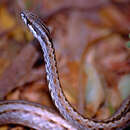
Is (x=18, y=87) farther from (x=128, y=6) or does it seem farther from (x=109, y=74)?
(x=128, y=6)


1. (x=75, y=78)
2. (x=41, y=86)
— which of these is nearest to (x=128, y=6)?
(x=75, y=78)

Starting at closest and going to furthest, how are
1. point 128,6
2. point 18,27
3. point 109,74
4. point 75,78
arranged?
point 75,78, point 109,74, point 18,27, point 128,6

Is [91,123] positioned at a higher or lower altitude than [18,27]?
lower

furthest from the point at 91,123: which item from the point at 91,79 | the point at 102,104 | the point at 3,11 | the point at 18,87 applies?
the point at 3,11

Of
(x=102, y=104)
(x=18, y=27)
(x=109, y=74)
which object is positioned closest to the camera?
(x=102, y=104)

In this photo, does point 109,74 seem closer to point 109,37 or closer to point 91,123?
point 109,37

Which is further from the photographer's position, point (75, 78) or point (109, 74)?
point (109, 74)

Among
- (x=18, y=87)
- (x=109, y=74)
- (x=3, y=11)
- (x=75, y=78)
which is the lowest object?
(x=109, y=74)
